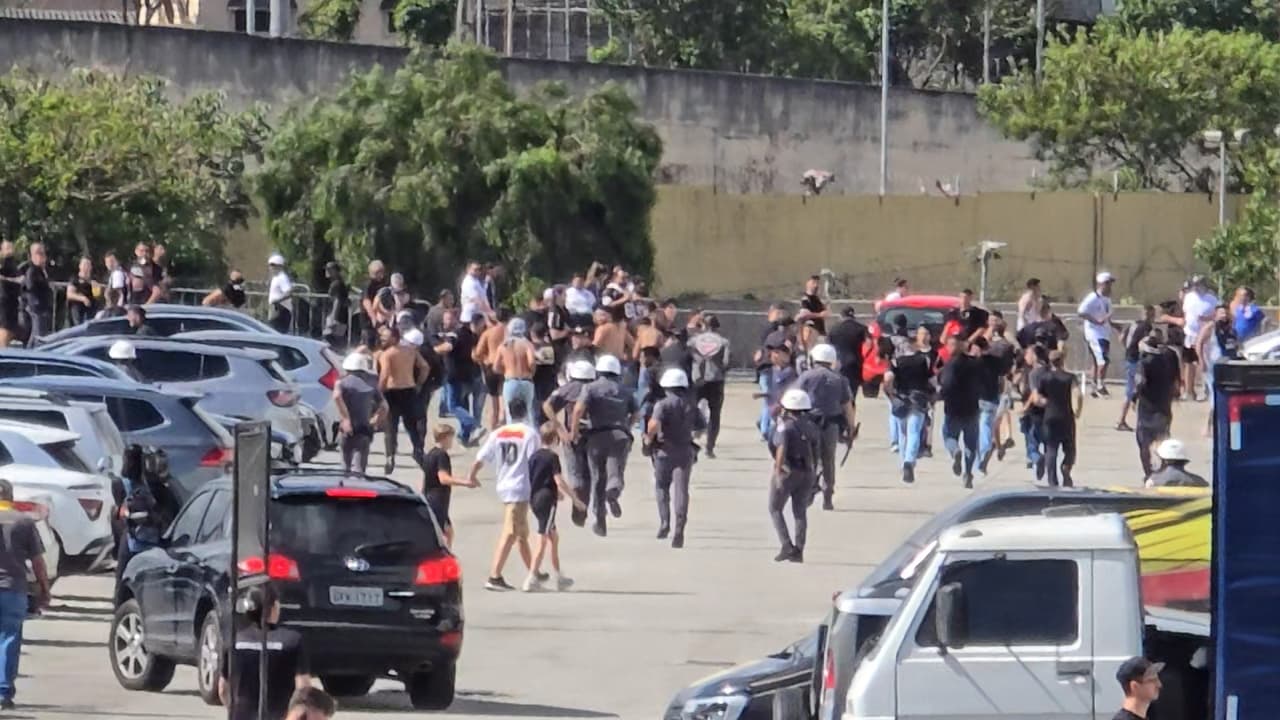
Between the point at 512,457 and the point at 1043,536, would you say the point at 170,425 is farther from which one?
the point at 1043,536

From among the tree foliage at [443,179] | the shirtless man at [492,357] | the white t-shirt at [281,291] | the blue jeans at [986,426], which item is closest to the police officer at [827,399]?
the blue jeans at [986,426]

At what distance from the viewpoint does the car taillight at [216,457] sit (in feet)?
77.4

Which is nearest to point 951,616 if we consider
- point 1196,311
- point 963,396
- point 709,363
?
point 963,396

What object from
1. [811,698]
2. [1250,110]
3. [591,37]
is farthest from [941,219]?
[811,698]

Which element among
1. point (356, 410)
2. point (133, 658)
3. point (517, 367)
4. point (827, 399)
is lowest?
point (133, 658)

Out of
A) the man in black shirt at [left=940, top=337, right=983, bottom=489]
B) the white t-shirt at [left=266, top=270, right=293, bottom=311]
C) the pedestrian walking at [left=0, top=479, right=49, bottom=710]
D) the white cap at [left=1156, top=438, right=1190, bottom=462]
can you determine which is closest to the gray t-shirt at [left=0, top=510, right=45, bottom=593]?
the pedestrian walking at [left=0, top=479, right=49, bottom=710]

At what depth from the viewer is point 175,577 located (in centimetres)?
1684

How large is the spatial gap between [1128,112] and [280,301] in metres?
31.6

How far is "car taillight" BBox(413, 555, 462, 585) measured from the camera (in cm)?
1662

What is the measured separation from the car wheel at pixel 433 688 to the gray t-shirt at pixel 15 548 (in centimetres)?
247

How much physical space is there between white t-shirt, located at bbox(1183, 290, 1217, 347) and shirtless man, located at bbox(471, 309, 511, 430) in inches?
366

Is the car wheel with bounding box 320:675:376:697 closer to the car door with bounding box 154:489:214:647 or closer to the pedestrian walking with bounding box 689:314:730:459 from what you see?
the car door with bounding box 154:489:214:647

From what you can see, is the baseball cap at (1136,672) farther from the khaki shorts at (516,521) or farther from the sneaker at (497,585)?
the sneaker at (497,585)

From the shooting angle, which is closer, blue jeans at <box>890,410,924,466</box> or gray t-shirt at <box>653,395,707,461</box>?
gray t-shirt at <box>653,395,707,461</box>
